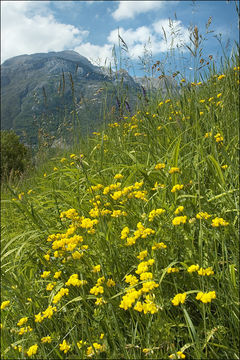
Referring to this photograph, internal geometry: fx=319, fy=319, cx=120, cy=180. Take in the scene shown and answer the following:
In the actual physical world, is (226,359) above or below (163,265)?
below

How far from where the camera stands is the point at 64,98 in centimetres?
370

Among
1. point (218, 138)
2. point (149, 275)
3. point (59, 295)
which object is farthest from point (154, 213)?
point (218, 138)

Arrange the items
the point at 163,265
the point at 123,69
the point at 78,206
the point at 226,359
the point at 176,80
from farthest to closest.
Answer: the point at 123,69, the point at 176,80, the point at 78,206, the point at 163,265, the point at 226,359

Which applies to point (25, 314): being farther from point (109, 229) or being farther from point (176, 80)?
point (176, 80)

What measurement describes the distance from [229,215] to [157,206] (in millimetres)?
437

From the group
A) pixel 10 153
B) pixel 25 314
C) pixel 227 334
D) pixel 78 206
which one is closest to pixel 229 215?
pixel 227 334

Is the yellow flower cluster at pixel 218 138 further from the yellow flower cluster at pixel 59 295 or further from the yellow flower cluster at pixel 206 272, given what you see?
the yellow flower cluster at pixel 59 295

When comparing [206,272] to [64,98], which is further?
[64,98]

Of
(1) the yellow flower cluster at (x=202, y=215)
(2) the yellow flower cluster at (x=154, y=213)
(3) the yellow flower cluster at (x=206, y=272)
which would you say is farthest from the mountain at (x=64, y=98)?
(3) the yellow flower cluster at (x=206, y=272)

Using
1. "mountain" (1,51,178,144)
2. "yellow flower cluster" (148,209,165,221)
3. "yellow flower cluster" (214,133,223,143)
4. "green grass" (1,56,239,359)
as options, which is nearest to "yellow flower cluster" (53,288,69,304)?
"green grass" (1,56,239,359)

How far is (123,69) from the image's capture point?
11.7 feet

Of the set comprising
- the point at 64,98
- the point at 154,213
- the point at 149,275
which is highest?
the point at 64,98

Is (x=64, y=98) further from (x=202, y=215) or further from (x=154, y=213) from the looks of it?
(x=202, y=215)

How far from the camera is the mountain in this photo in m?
3.51
